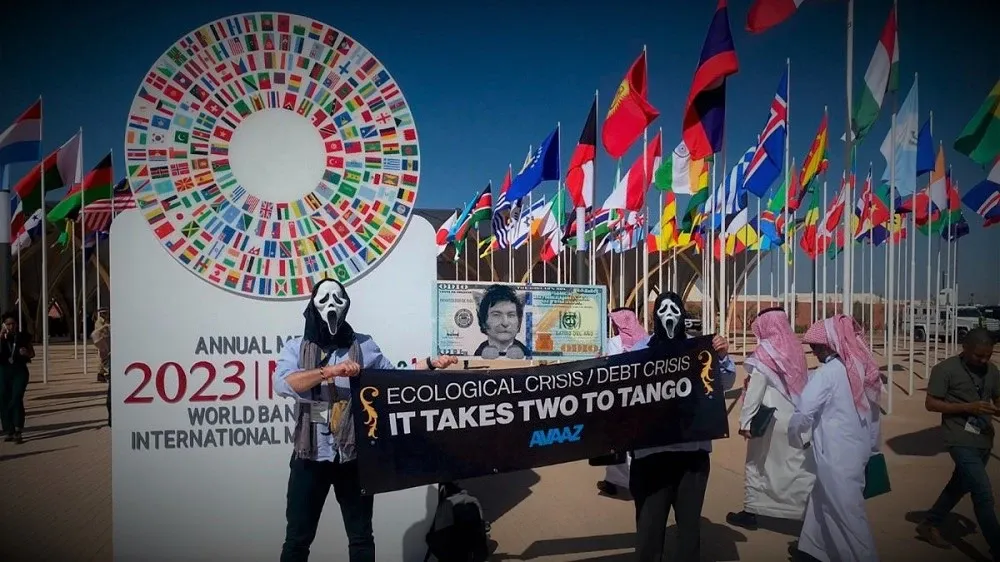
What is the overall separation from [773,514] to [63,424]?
10.2 meters

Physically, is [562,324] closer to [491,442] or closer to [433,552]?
[491,442]

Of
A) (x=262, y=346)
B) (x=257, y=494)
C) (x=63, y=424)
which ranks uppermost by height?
(x=262, y=346)

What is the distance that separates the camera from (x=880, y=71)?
8.38 meters

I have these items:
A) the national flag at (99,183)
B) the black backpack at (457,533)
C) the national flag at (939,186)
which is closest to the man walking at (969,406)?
the black backpack at (457,533)

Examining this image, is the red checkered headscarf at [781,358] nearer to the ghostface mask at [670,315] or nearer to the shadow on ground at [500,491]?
the ghostface mask at [670,315]

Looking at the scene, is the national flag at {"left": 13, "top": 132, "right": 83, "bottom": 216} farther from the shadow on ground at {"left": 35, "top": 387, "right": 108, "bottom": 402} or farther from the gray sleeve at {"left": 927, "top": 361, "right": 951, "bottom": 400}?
the gray sleeve at {"left": 927, "top": 361, "right": 951, "bottom": 400}

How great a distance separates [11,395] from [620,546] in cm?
848

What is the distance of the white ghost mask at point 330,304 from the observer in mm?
3469

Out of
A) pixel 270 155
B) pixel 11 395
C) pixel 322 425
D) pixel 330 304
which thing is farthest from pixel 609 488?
pixel 11 395

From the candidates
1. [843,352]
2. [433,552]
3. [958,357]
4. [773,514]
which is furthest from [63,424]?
[958,357]

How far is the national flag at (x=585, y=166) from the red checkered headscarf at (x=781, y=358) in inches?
209

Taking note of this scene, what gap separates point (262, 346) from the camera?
13.8 feet

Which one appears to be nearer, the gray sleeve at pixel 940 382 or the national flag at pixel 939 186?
the gray sleeve at pixel 940 382

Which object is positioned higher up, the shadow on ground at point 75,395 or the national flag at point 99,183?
the national flag at point 99,183
